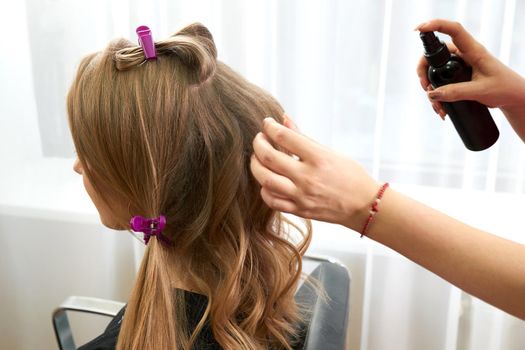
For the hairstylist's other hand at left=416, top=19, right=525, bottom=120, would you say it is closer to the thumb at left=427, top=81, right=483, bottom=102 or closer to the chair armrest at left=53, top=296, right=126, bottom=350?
the thumb at left=427, top=81, right=483, bottom=102

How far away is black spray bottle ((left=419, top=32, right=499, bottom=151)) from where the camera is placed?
32.5 inches

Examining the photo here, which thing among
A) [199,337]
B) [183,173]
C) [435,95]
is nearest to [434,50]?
[435,95]

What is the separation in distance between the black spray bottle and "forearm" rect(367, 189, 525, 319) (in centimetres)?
28

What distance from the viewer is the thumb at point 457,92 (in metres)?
0.82

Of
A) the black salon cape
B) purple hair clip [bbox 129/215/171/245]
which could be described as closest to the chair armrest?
the black salon cape

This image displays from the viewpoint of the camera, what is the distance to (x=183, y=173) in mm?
829

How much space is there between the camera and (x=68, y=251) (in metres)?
1.71

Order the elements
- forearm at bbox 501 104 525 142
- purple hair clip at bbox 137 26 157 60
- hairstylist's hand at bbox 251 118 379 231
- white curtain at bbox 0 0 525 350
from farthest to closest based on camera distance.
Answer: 1. white curtain at bbox 0 0 525 350
2. forearm at bbox 501 104 525 142
3. purple hair clip at bbox 137 26 157 60
4. hairstylist's hand at bbox 251 118 379 231

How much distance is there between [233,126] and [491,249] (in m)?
0.43

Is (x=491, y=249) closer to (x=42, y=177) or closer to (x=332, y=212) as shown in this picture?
(x=332, y=212)

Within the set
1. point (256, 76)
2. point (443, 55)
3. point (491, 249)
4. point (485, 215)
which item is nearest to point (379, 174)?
point (485, 215)

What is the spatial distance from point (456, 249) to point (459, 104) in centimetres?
31

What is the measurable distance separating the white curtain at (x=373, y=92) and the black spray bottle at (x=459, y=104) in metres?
0.39

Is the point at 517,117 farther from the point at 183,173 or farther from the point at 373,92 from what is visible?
the point at 183,173
